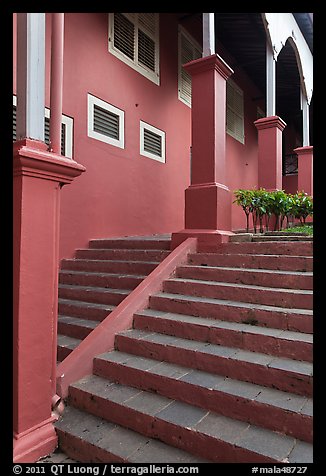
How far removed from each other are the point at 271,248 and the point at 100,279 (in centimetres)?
209

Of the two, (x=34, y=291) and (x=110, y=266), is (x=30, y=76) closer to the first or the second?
(x=34, y=291)

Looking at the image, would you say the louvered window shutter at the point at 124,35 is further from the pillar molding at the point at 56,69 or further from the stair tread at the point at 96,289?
the stair tread at the point at 96,289

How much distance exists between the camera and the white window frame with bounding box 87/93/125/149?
18.8ft

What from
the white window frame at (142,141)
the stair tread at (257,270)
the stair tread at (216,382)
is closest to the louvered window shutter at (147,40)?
the white window frame at (142,141)

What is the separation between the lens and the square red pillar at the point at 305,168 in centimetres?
881

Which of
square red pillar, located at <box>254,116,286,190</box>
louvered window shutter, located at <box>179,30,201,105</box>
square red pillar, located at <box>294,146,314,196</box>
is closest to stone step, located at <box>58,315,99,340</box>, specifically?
square red pillar, located at <box>254,116,286,190</box>

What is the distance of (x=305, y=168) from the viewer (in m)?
8.99

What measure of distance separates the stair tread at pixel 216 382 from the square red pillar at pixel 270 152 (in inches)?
202

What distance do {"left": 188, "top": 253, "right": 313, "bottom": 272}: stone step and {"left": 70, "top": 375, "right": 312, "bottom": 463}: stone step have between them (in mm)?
1651

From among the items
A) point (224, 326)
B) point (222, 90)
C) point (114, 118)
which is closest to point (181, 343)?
point (224, 326)

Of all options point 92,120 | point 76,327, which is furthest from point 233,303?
point 92,120

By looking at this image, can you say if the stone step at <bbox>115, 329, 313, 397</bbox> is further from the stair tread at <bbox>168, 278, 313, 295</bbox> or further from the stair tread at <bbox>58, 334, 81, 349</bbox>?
the stair tread at <bbox>168, 278, 313, 295</bbox>

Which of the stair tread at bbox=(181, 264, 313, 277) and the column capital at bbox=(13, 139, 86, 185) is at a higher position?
the column capital at bbox=(13, 139, 86, 185)
